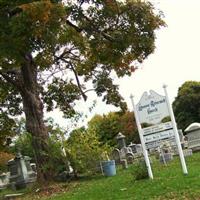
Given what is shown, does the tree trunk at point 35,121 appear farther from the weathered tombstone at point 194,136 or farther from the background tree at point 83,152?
the weathered tombstone at point 194,136

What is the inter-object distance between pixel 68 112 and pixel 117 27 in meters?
8.25

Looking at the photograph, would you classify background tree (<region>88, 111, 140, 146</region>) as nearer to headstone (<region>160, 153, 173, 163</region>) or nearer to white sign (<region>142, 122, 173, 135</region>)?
headstone (<region>160, 153, 173, 163</region>)

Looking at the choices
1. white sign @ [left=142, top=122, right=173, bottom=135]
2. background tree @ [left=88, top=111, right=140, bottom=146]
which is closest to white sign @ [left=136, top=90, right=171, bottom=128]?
white sign @ [left=142, top=122, right=173, bottom=135]

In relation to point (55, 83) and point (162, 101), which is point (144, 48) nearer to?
point (162, 101)

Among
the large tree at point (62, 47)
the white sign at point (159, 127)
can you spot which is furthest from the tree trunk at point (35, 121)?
the white sign at point (159, 127)

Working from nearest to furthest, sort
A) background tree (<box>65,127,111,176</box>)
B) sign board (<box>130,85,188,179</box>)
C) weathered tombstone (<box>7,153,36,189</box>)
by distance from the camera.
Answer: sign board (<box>130,85,188,179</box>)
background tree (<box>65,127,111,176</box>)
weathered tombstone (<box>7,153,36,189</box>)

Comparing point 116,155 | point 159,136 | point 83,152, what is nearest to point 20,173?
point 116,155

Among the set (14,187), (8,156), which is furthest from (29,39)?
(8,156)

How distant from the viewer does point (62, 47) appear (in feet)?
83.4

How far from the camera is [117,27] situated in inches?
787

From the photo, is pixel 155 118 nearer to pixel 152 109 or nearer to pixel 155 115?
pixel 155 115

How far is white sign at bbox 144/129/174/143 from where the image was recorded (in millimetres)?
14922

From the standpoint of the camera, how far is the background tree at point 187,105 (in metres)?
55.0

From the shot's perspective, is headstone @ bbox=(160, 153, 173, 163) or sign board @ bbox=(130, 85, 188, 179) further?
headstone @ bbox=(160, 153, 173, 163)
